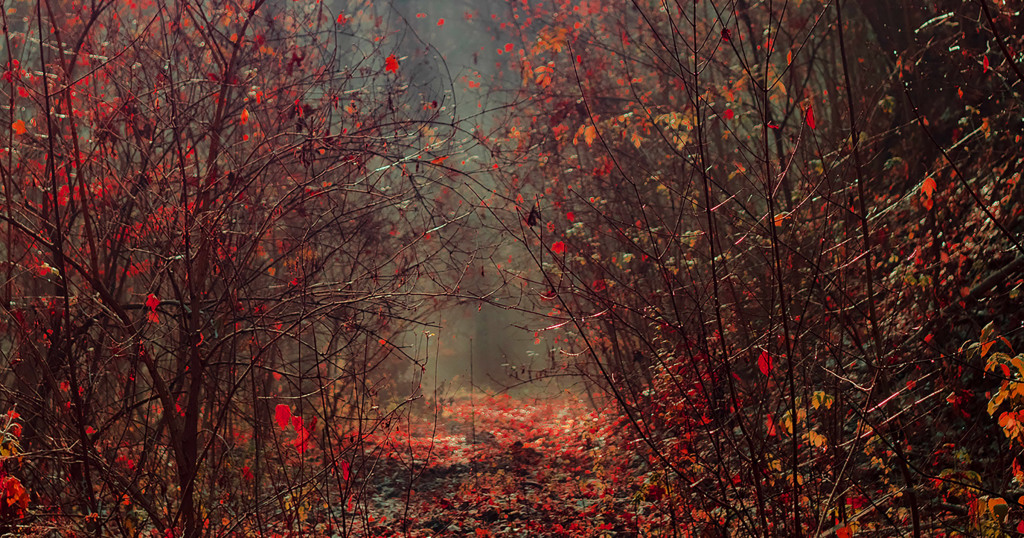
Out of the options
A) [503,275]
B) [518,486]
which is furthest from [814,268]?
[518,486]

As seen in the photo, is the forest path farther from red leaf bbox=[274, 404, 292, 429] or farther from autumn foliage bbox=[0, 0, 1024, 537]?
red leaf bbox=[274, 404, 292, 429]

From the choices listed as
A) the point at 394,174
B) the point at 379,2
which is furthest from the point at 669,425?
the point at 379,2

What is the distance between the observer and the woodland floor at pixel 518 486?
663 cm

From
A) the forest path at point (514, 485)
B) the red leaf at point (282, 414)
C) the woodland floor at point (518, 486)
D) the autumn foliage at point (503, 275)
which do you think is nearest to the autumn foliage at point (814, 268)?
the autumn foliage at point (503, 275)

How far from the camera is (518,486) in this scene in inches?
336

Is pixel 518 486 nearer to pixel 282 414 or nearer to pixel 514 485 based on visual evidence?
pixel 514 485

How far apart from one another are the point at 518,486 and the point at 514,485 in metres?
0.09

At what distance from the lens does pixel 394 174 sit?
23.4 ft

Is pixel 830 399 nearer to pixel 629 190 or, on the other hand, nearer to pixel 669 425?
pixel 669 425

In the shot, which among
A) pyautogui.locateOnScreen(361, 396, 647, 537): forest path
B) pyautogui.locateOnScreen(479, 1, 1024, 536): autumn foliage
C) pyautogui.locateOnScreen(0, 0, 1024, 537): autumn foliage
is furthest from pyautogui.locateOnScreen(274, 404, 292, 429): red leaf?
pyautogui.locateOnScreen(361, 396, 647, 537): forest path

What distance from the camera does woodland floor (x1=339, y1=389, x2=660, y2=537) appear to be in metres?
6.63

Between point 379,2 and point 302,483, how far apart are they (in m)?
8.13

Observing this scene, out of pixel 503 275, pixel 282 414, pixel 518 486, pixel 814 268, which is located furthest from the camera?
pixel 518 486

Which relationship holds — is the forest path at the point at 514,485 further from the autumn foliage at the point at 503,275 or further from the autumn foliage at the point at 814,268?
the autumn foliage at the point at 814,268
